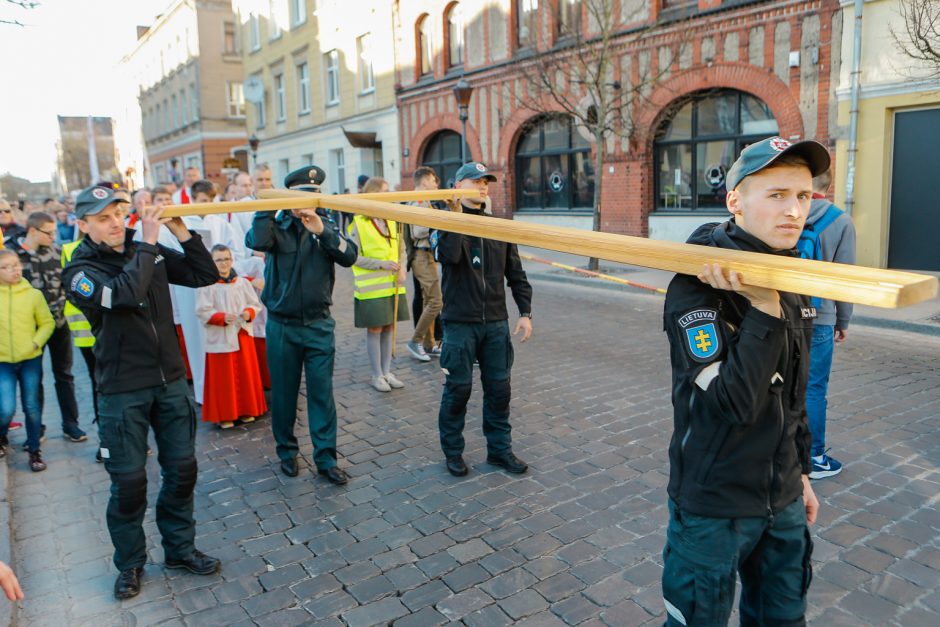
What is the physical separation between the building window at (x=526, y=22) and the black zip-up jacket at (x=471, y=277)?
51.6 feet

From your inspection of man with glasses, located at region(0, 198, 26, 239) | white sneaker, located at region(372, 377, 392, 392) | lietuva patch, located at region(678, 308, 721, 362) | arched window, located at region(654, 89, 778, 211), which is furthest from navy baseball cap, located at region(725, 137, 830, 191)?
arched window, located at region(654, 89, 778, 211)

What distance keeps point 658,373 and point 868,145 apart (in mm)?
8518

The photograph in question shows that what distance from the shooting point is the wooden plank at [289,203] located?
11.3 ft

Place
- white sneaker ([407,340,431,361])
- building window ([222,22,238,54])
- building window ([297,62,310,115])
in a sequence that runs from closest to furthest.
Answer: white sneaker ([407,340,431,361])
building window ([297,62,310,115])
building window ([222,22,238,54])

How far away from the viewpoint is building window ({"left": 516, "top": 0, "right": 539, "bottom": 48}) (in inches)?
760

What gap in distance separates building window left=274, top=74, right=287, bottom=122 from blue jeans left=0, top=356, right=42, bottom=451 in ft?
97.7

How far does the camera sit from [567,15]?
18.4 meters

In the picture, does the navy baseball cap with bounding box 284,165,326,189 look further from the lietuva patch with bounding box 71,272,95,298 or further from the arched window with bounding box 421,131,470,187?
the arched window with bounding box 421,131,470,187

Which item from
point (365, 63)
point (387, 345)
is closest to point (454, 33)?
point (365, 63)

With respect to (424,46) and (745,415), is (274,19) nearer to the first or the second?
(424,46)

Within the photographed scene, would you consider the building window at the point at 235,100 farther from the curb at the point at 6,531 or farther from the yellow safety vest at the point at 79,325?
the curb at the point at 6,531

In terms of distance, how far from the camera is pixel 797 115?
1369 centimetres

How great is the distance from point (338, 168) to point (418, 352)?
22.7 meters

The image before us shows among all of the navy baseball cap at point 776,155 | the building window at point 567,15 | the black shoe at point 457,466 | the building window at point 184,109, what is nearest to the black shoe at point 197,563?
the black shoe at point 457,466
